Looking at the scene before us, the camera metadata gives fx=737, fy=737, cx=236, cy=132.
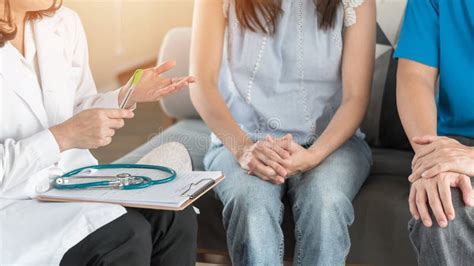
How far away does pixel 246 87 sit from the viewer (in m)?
1.91

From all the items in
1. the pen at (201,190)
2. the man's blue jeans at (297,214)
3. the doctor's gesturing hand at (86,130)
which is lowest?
the man's blue jeans at (297,214)

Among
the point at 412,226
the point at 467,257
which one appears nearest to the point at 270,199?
the point at 412,226

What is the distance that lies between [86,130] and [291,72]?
67cm

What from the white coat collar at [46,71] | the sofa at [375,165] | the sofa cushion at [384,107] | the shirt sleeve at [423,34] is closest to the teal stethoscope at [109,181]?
the white coat collar at [46,71]

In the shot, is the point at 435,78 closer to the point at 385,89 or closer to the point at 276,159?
the point at 385,89

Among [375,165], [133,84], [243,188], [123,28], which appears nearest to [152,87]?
[133,84]

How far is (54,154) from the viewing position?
4.54 feet

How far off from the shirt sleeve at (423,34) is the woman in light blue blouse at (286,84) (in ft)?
0.38

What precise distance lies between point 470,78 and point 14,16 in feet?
3.40

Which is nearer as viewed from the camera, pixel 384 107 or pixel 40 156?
pixel 40 156

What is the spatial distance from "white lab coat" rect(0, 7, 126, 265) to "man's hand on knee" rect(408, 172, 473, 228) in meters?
0.60

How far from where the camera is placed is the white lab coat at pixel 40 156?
1322 millimetres

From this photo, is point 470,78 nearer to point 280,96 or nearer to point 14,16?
point 280,96

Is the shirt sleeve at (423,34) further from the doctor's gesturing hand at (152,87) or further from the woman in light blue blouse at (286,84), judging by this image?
the doctor's gesturing hand at (152,87)
